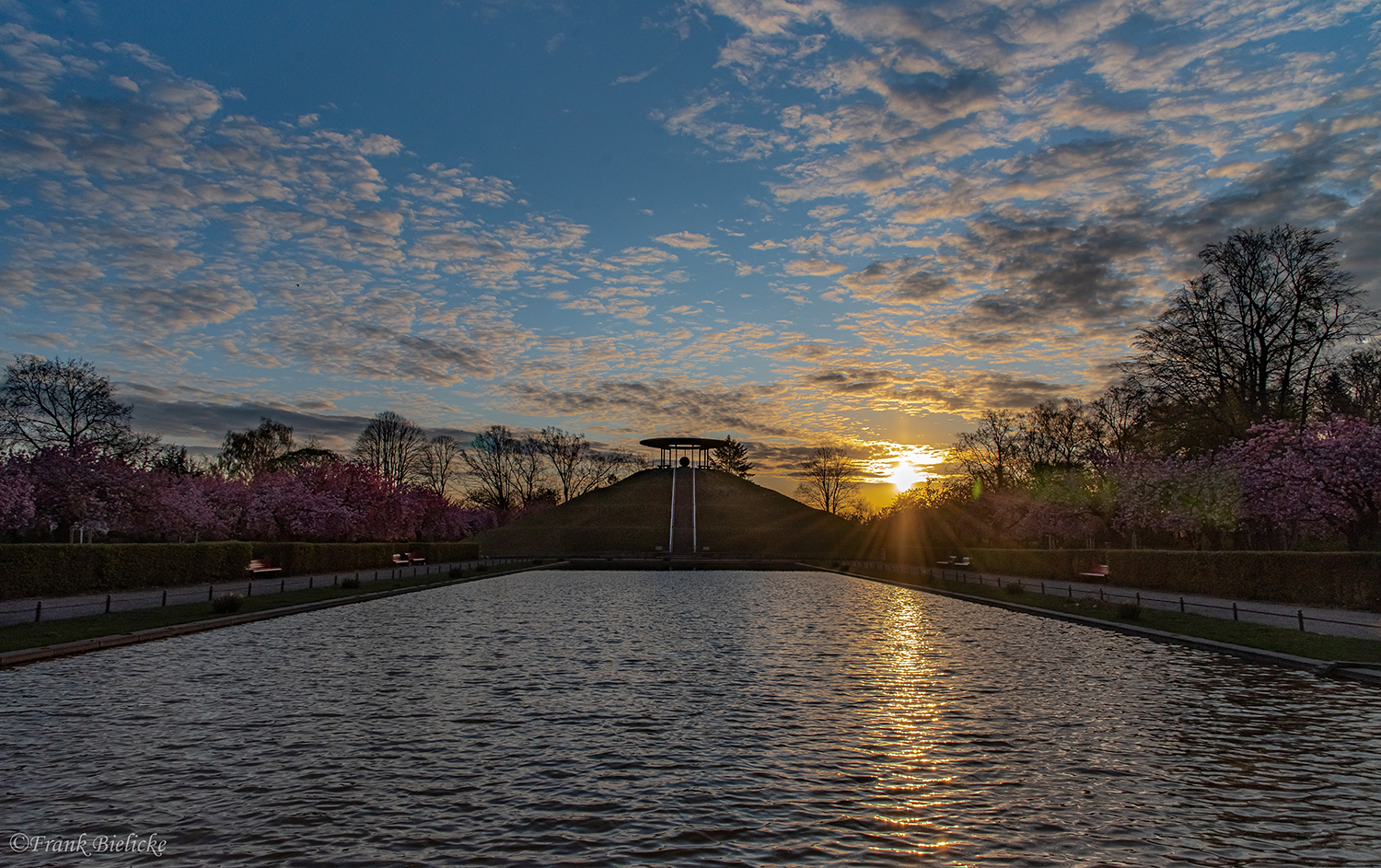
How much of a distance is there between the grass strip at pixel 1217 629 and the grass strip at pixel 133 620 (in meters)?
22.8

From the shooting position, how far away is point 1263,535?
4775cm

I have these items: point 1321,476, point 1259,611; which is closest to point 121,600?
point 1259,611

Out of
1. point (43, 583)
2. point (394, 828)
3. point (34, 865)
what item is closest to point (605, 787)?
point (394, 828)

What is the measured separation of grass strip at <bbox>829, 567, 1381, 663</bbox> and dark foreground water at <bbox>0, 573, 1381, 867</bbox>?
1608 mm

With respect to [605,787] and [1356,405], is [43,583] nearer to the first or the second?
[605,787]

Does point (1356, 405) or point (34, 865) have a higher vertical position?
point (1356, 405)

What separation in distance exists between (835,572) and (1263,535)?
23.3 meters

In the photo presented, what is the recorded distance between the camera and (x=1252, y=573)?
29.0 m

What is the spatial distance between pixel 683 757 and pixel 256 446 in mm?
100169

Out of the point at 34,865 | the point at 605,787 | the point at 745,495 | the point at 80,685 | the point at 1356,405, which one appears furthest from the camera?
the point at 745,495

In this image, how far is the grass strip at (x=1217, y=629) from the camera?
16.5m

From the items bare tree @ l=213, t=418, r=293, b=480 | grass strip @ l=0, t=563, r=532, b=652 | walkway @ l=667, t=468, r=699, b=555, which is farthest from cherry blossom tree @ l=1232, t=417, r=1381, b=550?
bare tree @ l=213, t=418, r=293, b=480

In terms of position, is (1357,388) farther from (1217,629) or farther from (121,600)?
(121,600)

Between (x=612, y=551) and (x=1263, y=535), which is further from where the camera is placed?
(x=612, y=551)
